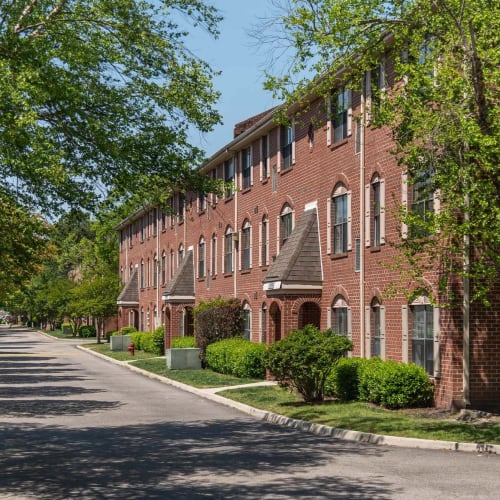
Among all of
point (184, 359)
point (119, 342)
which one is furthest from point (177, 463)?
point (119, 342)

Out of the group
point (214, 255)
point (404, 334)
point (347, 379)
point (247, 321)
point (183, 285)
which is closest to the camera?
point (404, 334)

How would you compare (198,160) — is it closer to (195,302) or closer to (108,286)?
(195,302)

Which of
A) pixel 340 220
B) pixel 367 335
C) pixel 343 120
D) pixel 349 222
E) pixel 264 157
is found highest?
pixel 264 157

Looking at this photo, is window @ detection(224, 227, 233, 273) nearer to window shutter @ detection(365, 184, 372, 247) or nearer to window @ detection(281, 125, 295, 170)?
window @ detection(281, 125, 295, 170)

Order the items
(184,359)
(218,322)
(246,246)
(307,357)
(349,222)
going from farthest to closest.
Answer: (246,246)
(218,322)
(184,359)
(349,222)
(307,357)

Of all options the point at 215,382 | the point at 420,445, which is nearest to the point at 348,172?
the point at 215,382

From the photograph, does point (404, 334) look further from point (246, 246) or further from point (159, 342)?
point (159, 342)

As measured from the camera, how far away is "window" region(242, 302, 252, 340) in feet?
119

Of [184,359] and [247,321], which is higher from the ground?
[247,321]

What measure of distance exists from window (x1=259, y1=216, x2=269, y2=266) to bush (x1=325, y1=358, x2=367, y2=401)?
11978 mm

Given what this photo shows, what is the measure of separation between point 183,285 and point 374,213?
24.0m

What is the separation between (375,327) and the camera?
24719 mm

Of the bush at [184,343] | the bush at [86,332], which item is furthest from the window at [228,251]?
the bush at [86,332]

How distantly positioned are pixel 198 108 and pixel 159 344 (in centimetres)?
3602
